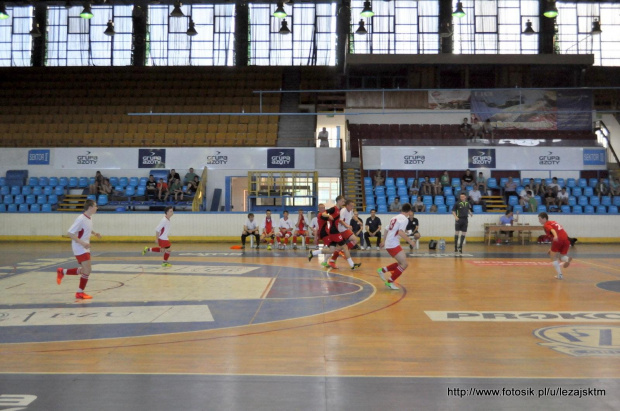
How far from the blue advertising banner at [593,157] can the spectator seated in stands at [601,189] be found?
1.61 metres

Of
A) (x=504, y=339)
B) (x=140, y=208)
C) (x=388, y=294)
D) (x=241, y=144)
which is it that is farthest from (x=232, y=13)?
(x=504, y=339)

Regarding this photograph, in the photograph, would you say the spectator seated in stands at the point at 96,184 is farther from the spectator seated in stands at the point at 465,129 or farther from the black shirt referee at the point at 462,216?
the spectator seated in stands at the point at 465,129

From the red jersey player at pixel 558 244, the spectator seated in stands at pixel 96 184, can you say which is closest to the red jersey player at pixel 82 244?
the red jersey player at pixel 558 244

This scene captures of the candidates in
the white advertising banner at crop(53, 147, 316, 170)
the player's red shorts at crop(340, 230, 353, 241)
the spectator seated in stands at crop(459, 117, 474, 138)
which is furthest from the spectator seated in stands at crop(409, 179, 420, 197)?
the player's red shorts at crop(340, 230, 353, 241)

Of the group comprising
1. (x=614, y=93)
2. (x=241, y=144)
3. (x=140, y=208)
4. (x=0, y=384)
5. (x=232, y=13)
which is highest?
(x=232, y=13)

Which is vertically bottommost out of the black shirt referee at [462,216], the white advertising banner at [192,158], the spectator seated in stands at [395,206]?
the black shirt referee at [462,216]

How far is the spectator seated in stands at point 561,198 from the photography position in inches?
1057

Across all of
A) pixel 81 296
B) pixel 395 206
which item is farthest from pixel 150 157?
pixel 81 296

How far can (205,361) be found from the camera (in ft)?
19.5

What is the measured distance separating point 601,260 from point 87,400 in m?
16.3

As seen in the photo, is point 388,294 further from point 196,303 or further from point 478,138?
point 478,138

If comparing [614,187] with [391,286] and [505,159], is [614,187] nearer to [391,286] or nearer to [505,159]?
[505,159]

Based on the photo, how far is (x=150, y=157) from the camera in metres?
29.8

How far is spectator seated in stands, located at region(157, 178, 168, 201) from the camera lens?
27047mm
